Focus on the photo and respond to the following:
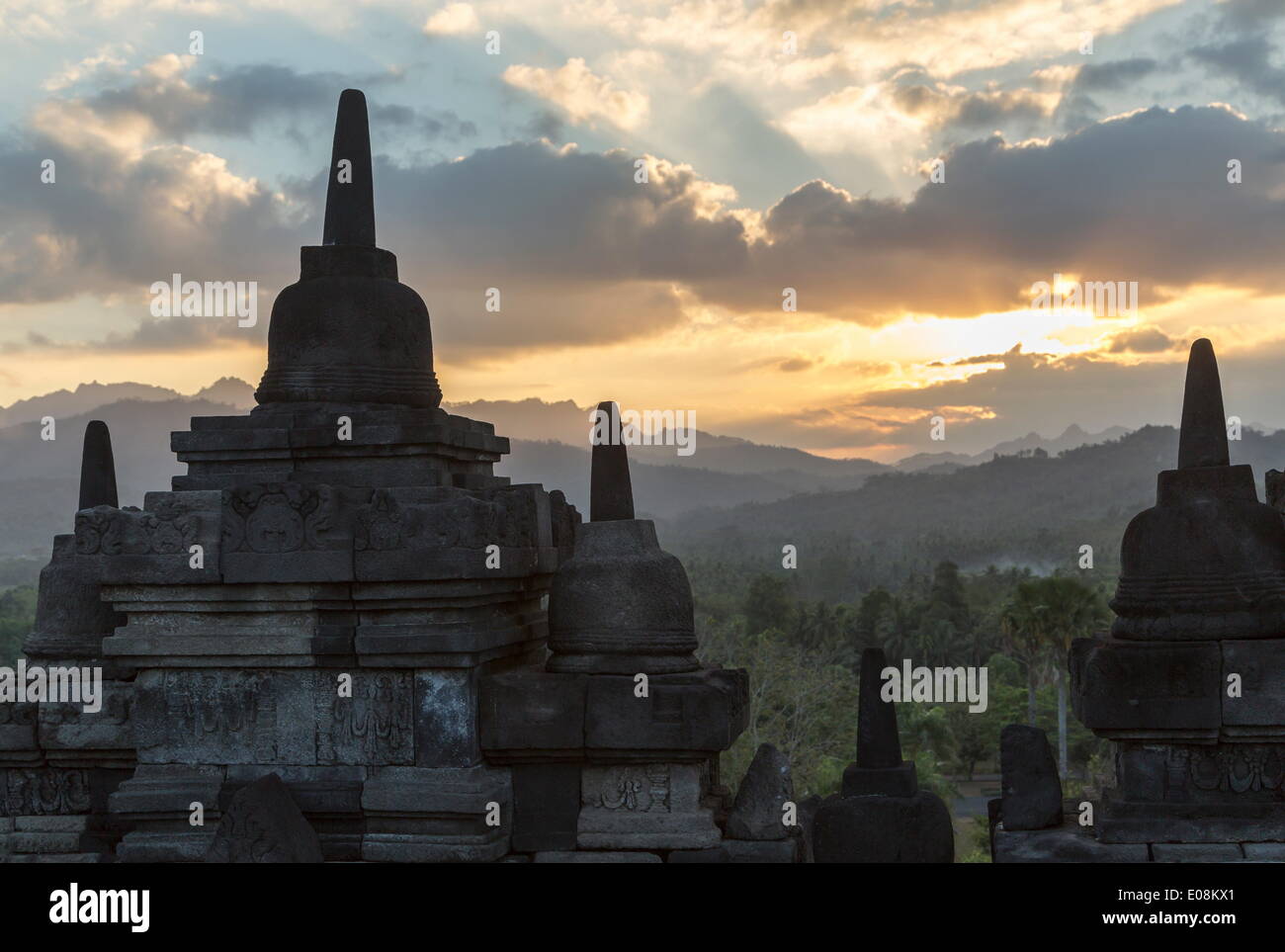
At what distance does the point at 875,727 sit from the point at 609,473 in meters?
1.87

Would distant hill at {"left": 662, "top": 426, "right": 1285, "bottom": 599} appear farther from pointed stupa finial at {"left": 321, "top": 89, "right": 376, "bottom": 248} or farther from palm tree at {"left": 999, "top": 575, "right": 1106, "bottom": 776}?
pointed stupa finial at {"left": 321, "top": 89, "right": 376, "bottom": 248}

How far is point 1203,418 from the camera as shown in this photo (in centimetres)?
612

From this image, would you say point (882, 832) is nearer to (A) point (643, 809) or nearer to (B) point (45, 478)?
(A) point (643, 809)

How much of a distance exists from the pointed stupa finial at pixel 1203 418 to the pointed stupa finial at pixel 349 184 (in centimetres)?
442

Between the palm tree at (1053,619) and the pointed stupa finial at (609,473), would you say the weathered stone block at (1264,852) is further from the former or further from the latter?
the palm tree at (1053,619)

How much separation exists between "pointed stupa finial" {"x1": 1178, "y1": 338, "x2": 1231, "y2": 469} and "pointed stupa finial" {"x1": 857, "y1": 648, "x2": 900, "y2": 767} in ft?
5.97

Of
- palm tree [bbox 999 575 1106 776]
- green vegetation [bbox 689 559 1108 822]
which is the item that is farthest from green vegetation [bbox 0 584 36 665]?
palm tree [bbox 999 575 1106 776]

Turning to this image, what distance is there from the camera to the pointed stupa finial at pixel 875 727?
634 centimetres

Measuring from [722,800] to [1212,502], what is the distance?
284 cm

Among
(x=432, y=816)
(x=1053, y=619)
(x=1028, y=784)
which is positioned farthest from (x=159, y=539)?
(x=1053, y=619)

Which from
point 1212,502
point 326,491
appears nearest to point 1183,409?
point 1212,502

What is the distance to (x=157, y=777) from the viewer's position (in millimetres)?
6336
